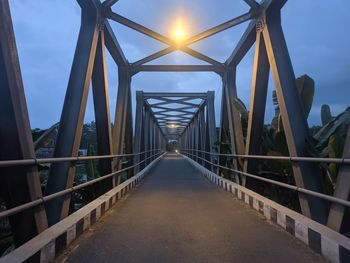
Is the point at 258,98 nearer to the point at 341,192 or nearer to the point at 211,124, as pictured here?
the point at 341,192

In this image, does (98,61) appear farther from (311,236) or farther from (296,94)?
(311,236)

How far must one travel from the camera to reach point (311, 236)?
3.65 m

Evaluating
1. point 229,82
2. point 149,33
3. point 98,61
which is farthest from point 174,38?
point 98,61

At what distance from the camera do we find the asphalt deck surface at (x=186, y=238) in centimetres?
344

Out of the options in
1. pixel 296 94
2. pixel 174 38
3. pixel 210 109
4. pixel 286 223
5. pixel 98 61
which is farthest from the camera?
pixel 210 109

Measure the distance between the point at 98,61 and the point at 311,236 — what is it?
531cm

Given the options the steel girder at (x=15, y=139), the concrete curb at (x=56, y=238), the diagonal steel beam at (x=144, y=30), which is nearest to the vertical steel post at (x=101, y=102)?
the diagonal steel beam at (x=144, y=30)

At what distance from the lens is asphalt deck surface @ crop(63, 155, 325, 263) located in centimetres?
344

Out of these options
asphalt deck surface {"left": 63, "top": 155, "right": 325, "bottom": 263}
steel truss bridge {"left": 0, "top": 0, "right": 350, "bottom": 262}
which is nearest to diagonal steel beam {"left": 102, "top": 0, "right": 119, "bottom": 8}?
steel truss bridge {"left": 0, "top": 0, "right": 350, "bottom": 262}

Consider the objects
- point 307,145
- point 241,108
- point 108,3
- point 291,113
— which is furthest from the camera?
point 241,108

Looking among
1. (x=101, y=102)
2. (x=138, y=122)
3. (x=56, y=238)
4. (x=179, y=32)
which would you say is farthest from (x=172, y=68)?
(x=56, y=238)

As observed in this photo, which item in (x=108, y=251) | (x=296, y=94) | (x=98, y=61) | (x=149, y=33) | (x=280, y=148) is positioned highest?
(x=149, y=33)

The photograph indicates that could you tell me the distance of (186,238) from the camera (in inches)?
163

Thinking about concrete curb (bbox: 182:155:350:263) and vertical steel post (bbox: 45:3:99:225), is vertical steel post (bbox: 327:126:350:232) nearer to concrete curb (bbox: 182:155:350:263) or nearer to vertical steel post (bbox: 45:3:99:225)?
concrete curb (bbox: 182:155:350:263)
